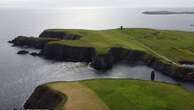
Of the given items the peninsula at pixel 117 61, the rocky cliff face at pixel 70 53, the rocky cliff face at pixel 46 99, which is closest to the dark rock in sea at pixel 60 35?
the peninsula at pixel 117 61

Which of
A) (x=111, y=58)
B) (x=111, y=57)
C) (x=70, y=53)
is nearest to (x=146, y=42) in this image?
(x=111, y=57)

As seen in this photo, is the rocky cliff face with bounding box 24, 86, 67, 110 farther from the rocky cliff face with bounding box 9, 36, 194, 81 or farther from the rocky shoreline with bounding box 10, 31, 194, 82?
the rocky cliff face with bounding box 9, 36, 194, 81

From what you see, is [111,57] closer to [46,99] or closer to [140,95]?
[46,99]

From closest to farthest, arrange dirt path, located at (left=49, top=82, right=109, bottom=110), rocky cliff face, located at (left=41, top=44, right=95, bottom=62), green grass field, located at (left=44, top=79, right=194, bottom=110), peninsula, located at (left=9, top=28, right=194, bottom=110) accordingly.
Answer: dirt path, located at (left=49, top=82, right=109, bottom=110) → green grass field, located at (left=44, top=79, right=194, bottom=110) → peninsula, located at (left=9, top=28, right=194, bottom=110) → rocky cliff face, located at (left=41, top=44, right=95, bottom=62)

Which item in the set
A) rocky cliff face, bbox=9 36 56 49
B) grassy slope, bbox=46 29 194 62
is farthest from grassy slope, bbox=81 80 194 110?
rocky cliff face, bbox=9 36 56 49

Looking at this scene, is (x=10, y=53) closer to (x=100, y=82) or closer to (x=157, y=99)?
(x=100, y=82)
